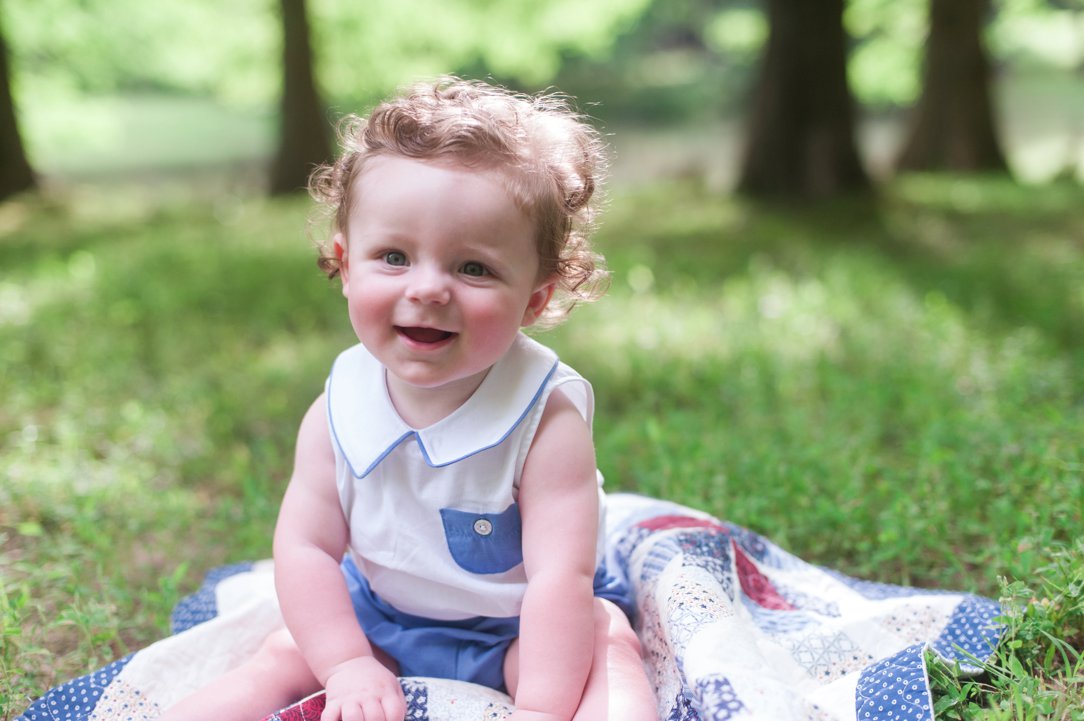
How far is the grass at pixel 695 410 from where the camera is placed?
2.29 meters

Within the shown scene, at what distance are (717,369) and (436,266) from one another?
232 cm

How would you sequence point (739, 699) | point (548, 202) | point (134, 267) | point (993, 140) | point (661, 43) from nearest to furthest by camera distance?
point (739, 699)
point (548, 202)
point (134, 267)
point (993, 140)
point (661, 43)

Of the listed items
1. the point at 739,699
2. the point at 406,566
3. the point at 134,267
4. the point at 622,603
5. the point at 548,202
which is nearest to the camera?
the point at 739,699

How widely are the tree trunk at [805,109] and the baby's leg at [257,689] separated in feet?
21.2

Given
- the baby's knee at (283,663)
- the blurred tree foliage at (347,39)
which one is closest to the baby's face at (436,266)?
the baby's knee at (283,663)

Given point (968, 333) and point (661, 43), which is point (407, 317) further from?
point (661, 43)

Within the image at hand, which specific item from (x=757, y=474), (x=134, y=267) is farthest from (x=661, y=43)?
(x=757, y=474)

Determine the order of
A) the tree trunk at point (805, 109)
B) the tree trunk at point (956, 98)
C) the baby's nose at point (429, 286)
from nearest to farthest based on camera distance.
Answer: the baby's nose at point (429, 286)
the tree trunk at point (805, 109)
the tree trunk at point (956, 98)

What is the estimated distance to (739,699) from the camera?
1.62 meters

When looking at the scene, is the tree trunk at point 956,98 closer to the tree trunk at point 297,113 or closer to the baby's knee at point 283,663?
the tree trunk at point 297,113

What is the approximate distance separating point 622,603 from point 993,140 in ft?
33.2

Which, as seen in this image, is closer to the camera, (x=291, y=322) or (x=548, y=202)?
(x=548, y=202)

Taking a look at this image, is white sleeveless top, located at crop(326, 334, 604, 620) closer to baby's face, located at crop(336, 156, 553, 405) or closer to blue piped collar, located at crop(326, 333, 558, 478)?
blue piped collar, located at crop(326, 333, 558, 478)

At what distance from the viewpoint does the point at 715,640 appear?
5.71 ft
